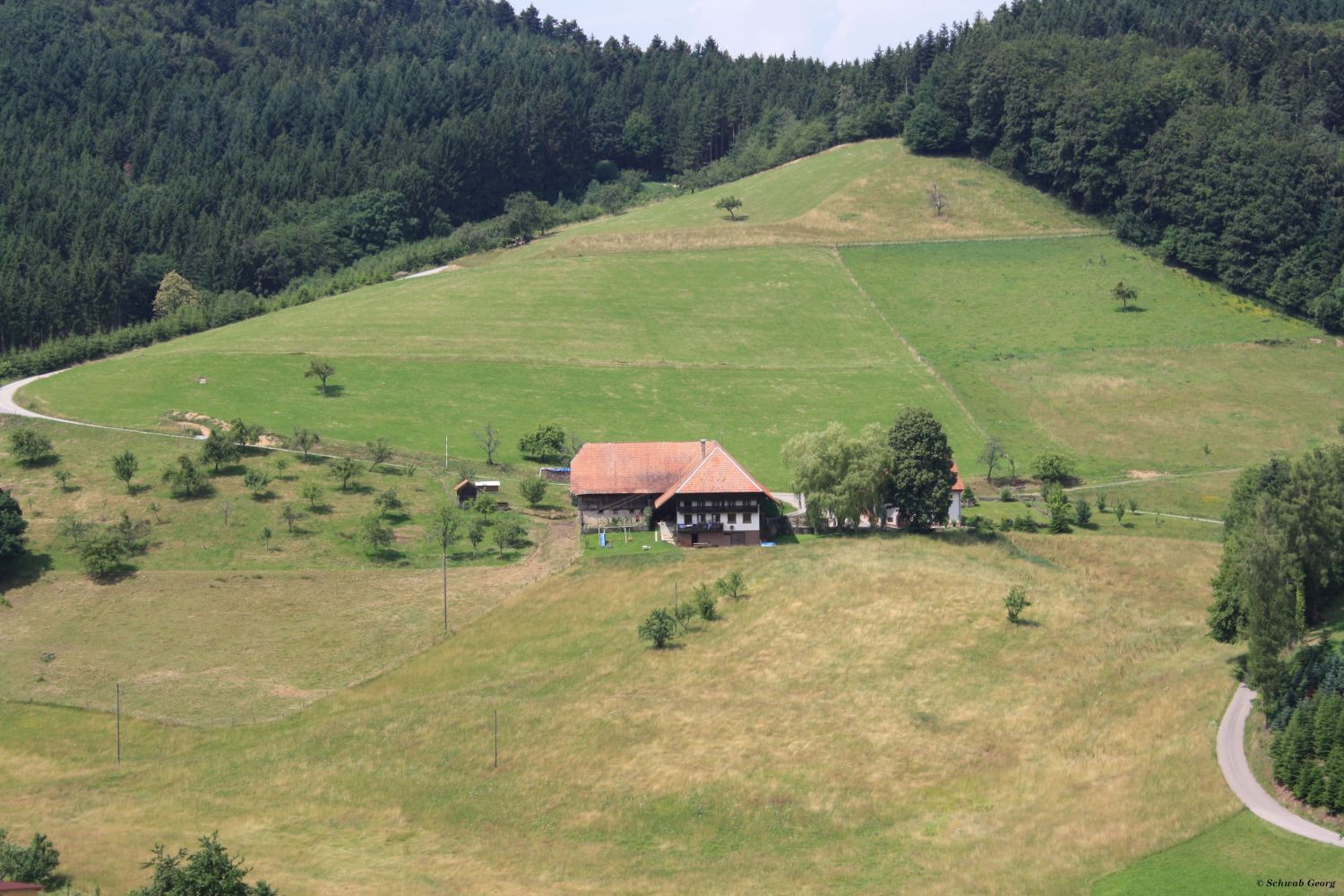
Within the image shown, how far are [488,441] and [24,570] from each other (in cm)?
3564

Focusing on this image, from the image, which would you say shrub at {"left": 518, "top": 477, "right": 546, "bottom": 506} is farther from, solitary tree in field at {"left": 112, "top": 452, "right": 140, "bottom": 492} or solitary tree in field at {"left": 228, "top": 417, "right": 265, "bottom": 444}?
solitary tree in field at {"left": 112, "top": 452, "right": 140, "bottom": 492}

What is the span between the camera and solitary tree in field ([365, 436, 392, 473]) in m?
104

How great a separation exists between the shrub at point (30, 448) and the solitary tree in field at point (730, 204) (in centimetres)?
9596

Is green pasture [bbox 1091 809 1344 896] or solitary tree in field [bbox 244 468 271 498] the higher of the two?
solitary tree in field [bbox 244 468 271 498]

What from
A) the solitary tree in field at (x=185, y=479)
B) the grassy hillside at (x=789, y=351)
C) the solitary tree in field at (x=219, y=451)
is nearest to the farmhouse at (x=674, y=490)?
the grassy hillside at (x=789, y=351)

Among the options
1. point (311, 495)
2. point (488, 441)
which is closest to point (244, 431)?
point (311, 495)

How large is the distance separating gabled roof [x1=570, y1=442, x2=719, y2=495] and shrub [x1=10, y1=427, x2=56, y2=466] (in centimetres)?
4204

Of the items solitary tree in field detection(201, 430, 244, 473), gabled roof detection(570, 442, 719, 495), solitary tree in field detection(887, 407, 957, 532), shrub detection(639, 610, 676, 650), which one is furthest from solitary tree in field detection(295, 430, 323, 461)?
solitary tree in field detection(887, 407, 957, 532)

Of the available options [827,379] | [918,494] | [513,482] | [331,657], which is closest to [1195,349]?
[827,379]

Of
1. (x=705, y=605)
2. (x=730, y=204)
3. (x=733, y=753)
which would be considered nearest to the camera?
(x=733, y=753)

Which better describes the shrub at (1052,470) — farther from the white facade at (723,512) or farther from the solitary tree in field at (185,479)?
the solitary tree in field at (185,479)

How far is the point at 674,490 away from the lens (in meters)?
94.1

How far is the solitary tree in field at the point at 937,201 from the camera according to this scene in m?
172

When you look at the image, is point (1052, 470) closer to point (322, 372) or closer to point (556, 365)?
point (556, 365)
